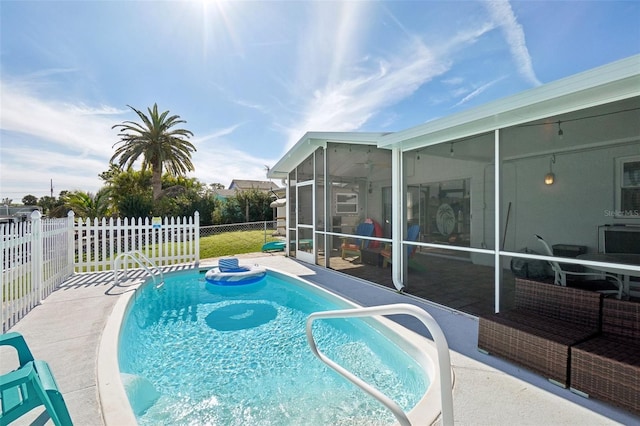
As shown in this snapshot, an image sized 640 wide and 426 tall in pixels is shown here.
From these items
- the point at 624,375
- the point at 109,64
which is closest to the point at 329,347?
the point at 624,375

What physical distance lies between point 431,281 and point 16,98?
1190 centimetres

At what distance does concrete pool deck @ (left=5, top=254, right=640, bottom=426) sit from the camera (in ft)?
7.79

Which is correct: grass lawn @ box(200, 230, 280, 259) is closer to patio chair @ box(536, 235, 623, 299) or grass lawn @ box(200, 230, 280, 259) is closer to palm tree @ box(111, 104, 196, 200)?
palm tree @ box(111, 104, 196, 200)

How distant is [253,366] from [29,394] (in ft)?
7.62

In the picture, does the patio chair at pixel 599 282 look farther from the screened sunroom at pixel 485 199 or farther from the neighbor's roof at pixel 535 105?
the neighbor's roof at pixel 535 105

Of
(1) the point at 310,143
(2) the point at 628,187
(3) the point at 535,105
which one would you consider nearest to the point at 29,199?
(1) the point at 310,143

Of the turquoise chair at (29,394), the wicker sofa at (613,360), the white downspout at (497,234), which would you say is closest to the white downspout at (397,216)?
the white downspout at (497,234)

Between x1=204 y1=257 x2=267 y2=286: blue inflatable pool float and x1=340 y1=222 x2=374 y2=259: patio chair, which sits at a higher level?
x1=340 y1=222 x2=374 y2=259: patio chair

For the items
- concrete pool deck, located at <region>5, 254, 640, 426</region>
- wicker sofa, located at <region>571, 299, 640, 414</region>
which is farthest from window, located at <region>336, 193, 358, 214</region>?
wicker sofa, located at <region>571, 299, 640, 414</region>

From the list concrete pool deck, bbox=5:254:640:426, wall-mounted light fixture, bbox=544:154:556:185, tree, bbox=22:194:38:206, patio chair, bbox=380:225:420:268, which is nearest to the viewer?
concrete pool deck, bbox=5:254:640:426

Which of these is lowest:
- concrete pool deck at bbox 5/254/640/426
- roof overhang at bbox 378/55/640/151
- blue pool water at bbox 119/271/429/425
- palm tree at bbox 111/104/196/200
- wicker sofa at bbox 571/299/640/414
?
blue pool water at bbox 119/271/429/425

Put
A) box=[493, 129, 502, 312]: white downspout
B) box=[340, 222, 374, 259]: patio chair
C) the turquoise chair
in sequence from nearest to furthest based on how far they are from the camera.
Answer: the turquoise chair, box=[493, 129, 502, 312]: white downspout, box=[340, 222, 374, 259]: patio chair

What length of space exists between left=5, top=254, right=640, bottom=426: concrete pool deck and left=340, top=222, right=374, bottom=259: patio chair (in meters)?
2.06

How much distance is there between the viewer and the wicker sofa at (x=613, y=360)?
2383 millimetres
